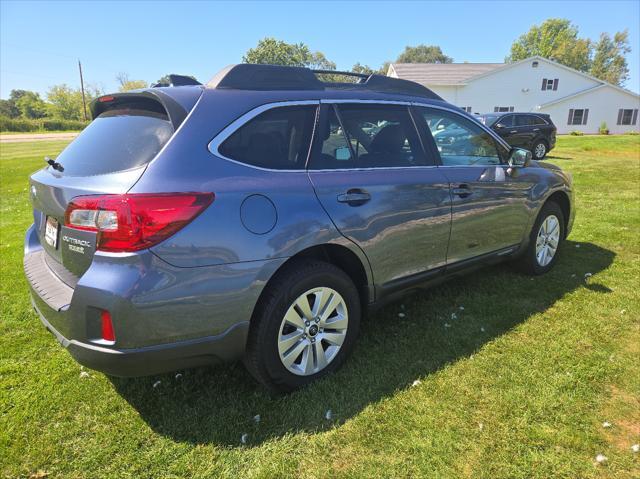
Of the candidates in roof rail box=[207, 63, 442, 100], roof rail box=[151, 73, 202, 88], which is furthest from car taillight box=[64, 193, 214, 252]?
roof rail box=[151, 73, 202, 88]

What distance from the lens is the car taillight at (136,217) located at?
82.0 inches

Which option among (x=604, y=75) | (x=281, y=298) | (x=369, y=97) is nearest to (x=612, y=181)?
(x=369, y=97)

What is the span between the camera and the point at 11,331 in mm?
3596

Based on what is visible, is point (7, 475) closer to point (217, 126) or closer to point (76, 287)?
point (76, 287)

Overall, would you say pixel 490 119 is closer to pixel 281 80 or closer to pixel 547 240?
pixel 547 240

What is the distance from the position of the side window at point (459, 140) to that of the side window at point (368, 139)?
27 cm

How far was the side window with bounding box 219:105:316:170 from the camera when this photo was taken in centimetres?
246

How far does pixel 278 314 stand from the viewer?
8.29 feet

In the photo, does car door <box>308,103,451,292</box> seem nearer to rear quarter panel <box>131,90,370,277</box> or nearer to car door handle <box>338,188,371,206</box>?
car door handle <box>338,188,371,206</box>

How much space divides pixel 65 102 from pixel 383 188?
→ 343ft

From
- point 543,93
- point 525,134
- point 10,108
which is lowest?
point 525,134

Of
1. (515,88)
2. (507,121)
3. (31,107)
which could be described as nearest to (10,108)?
(31,107)

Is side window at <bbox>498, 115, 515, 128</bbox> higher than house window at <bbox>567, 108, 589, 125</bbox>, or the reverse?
house window at <bbox>567, 108, 589, 125</bbox>

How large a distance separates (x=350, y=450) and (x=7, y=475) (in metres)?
1.71
